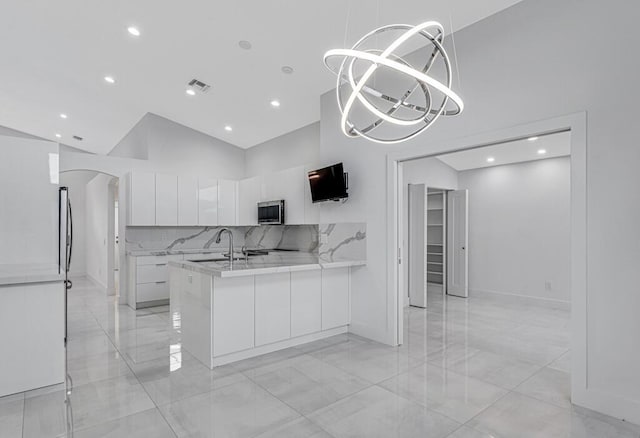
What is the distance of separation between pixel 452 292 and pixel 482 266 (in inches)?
27.9

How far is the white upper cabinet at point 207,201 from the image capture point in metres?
6.26

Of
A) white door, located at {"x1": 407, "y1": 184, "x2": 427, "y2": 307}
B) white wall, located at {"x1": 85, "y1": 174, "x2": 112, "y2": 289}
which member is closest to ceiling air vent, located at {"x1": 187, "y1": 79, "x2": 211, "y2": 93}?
white wall, located at {"x1": 85, "y1": 174, "x2": 112, "y2": 289}

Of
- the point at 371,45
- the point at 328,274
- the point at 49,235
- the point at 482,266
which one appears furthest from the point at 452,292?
the point at 49,235

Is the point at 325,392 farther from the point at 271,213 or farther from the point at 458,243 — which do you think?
the point at 458,243

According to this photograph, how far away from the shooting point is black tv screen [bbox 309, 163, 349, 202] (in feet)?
13.4

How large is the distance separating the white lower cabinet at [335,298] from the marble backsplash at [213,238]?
68.3 inches

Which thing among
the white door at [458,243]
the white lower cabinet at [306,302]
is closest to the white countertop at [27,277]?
the white lower cabinet at [306,302]

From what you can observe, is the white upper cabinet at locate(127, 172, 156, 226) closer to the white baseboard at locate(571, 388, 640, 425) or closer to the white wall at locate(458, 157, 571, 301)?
the white wall at locate(458, 157, 571, 301)

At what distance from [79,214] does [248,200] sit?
5.90 metres

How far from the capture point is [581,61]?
8.00ft

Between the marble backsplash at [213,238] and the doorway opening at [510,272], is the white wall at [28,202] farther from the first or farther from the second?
the doorway opening at [510,272]

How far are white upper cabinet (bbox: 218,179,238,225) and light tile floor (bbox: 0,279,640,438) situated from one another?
8.87ft

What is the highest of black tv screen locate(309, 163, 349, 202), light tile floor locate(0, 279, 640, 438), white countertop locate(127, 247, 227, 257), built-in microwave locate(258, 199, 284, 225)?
black tv screen locate(309, 163, 349, 202)

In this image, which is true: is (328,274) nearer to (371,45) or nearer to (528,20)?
(371,45)
